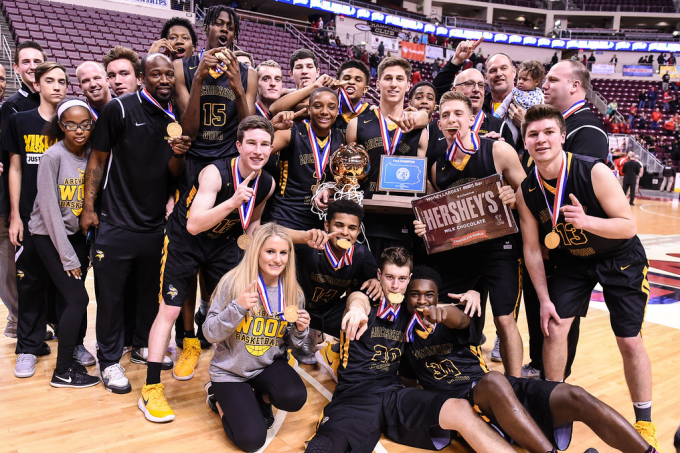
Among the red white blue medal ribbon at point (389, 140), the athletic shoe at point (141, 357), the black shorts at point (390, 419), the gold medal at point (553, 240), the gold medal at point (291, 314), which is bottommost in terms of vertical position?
the athletic shoe at point (141, 357)

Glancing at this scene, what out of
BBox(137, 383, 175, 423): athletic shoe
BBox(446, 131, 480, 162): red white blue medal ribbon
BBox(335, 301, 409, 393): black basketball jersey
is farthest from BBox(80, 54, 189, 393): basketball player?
BBox(446, 131, 480, 162): red white blue medal ribbon

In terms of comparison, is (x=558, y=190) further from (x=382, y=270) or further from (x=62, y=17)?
(x=62, y=17)

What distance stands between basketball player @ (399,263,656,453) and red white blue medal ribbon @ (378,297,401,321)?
0.35 feet

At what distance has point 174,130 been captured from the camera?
3434 mm

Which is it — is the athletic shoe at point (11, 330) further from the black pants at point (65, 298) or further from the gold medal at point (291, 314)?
the gold medal at point (291, 314)

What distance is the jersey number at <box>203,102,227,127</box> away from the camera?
3771mm

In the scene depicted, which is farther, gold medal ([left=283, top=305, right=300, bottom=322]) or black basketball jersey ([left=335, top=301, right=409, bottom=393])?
black basketball jersey ([left=335, top=301, right=409, bottom=393])

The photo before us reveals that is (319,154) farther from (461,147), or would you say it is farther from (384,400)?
(384,400)

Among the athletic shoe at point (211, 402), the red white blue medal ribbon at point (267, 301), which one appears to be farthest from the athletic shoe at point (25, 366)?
the red white blue medal ribbon at point (267, 301)

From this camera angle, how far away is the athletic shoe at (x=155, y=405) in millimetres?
3135

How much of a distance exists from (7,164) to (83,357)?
165 cm

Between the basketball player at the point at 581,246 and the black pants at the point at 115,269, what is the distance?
8.63 feet

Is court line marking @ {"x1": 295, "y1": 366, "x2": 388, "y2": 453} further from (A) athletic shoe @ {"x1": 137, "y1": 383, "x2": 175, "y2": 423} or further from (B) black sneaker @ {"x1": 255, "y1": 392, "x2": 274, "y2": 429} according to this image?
(A) athletic shoe @ {"x1": 137, "y1": 383, "x2": 175, "y2": 423}

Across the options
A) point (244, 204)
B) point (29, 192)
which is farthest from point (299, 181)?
point (29, 192)
